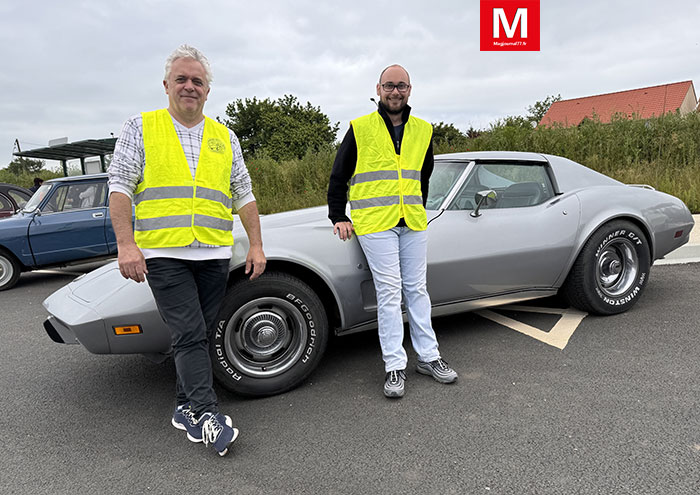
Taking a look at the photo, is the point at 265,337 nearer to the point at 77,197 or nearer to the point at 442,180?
the point at 442,180

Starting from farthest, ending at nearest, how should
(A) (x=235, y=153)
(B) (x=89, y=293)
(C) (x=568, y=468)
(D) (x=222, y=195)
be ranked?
(B) (x=89, y=293), (A) (x=235, y=153), (D) (x=222, y=195), (C) (x=568, y=468)

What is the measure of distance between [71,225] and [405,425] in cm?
622

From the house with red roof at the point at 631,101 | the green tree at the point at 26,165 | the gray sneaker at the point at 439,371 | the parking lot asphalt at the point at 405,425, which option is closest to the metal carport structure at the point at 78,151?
the parking lot asphalt at the point at 405,425

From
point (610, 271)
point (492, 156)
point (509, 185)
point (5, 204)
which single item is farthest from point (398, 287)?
point (5, 204)

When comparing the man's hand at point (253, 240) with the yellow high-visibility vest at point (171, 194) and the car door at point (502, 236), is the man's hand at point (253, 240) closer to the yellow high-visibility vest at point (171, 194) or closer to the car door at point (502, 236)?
the yellow high-visibility vest at point (171, 194)

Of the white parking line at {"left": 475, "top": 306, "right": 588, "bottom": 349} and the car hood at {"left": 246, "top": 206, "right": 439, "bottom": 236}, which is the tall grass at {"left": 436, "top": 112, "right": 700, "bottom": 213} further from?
the car hood at {"left": 246, "top": 206, "right": 439, "bottom": 236}

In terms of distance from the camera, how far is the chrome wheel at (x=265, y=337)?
8.84 feet

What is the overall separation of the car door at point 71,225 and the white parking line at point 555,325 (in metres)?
5.56

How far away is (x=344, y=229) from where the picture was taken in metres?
2.83

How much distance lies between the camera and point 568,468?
6.56 feet

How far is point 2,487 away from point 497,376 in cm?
251

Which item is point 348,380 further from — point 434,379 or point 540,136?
point 540,136

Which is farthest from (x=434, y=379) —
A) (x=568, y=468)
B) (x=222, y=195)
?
(x=222, y=195)

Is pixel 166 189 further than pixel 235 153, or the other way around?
pixel 235 153
